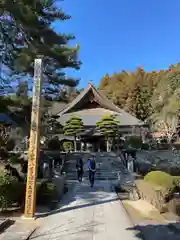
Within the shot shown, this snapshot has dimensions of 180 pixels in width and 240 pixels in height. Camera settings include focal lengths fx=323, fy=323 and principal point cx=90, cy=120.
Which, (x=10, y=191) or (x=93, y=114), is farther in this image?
(x=93, y=114)

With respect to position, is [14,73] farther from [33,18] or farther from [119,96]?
[119,96]

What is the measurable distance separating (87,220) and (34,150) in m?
2.51

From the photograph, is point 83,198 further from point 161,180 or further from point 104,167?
point 104,167

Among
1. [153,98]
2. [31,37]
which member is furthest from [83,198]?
[153,98]

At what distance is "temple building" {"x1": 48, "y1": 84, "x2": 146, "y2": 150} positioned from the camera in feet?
106

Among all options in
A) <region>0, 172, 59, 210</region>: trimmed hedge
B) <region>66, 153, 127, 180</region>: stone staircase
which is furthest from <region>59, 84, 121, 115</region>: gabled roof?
<region>0, 172, 59, 210</region>: trimmed hedge

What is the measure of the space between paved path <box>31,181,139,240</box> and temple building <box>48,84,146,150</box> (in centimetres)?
1933

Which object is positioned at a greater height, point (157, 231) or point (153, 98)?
point (153, 98)

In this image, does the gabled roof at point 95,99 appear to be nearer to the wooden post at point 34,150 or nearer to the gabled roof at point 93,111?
the gabled roof at point 93,111

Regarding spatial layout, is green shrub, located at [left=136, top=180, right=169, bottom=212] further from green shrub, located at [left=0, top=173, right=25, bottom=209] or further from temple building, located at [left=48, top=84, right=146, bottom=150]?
temple building, located at [left=48, top=84, right=146, bottom=150]

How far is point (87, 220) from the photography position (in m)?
8.83

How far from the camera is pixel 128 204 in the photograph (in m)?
11.7

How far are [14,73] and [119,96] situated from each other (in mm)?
41016

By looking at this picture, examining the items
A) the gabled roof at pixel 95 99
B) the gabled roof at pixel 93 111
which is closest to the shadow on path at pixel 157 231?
the gabled roof at pixel 93 111
